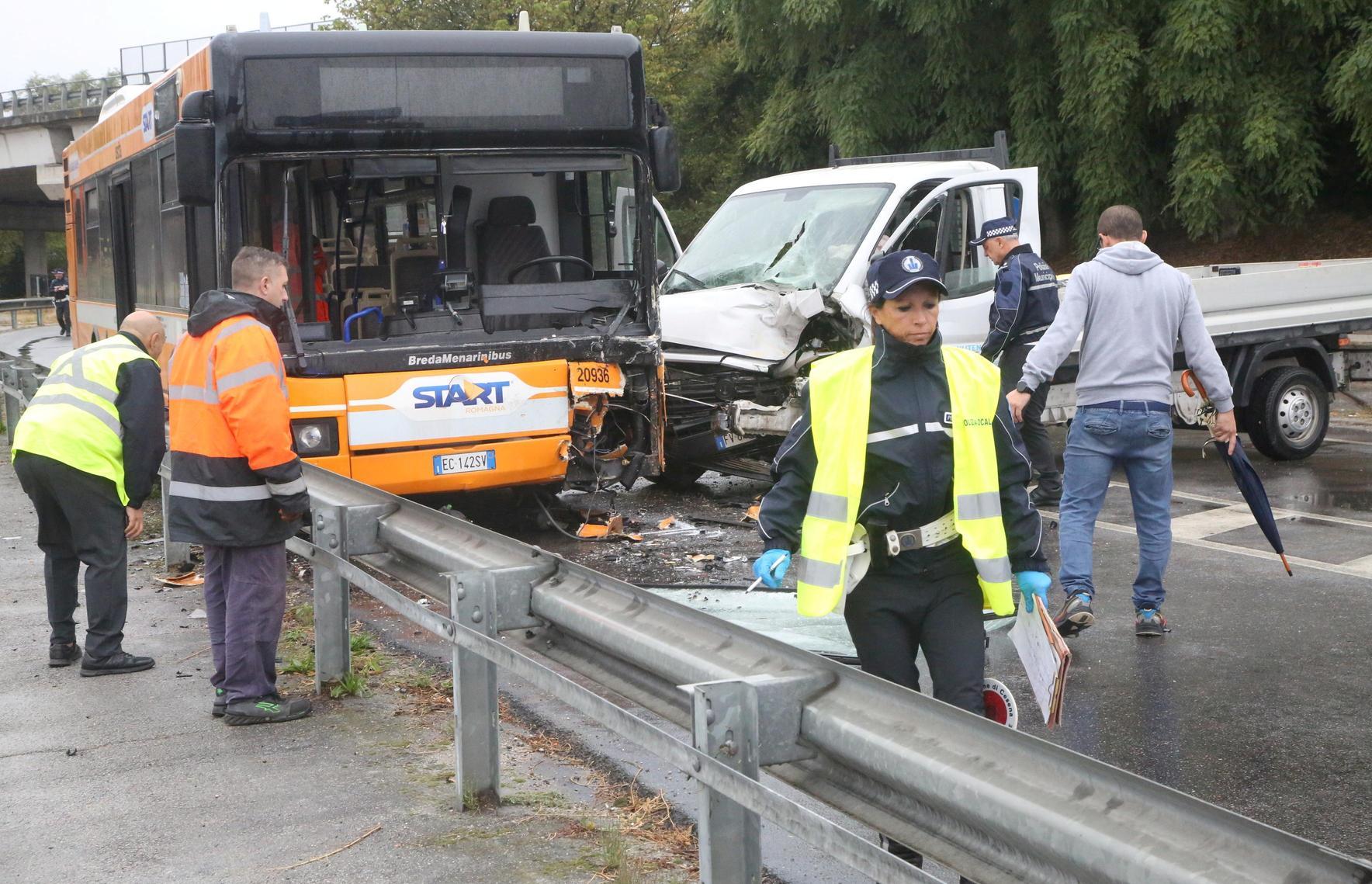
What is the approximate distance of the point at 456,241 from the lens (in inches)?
376

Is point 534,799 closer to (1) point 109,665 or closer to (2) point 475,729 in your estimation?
(2) point 475,729

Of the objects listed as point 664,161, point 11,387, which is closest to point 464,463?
point 664,161

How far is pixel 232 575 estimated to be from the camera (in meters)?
5.88

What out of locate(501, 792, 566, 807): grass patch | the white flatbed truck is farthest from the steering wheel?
locate(501, 792, 566, 807): grass patch

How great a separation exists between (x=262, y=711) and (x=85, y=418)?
176 centimetres

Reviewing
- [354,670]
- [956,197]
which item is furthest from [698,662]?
[956,197]

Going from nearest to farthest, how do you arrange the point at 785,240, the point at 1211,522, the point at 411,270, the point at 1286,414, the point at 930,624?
the point at 930,624, the point at 411,270, the point at 1211,522, the point at 785,240, the point at 1286,414

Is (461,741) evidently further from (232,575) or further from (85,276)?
(85,276)

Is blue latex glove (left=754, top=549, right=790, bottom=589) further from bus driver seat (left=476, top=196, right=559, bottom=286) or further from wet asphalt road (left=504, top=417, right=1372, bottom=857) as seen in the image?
bus driver seat (left=476, top=196, right=559, bottom=286)

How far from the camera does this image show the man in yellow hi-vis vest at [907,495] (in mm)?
3990

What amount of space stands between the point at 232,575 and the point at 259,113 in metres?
3.69

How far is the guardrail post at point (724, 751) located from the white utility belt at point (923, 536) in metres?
1.01

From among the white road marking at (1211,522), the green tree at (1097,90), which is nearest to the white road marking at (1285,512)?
the white road marking at (1211,522)

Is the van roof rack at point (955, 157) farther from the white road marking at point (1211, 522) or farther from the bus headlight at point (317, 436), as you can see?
the bus headlight at point (317, 436)
